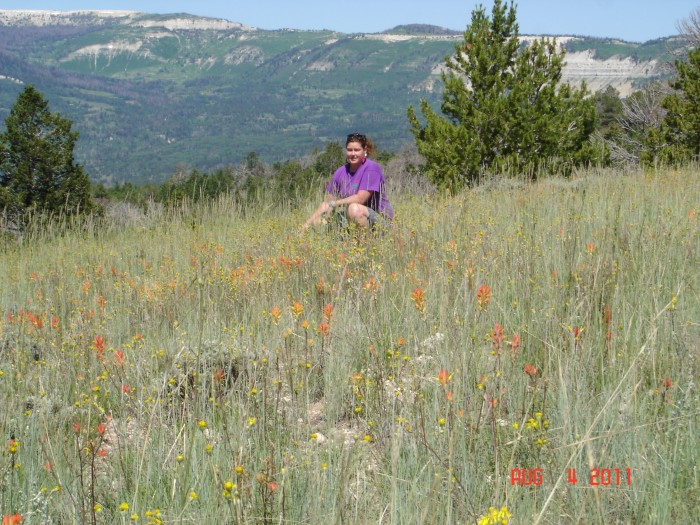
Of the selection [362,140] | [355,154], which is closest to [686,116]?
[362,140]

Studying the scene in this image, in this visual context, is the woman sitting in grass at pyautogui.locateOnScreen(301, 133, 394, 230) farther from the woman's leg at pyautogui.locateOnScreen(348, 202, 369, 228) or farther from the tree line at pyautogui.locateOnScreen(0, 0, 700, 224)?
the tree line at pyautogui.locateOnScreen(0, 0, 700, 224)

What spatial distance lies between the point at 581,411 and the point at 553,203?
373 centimetres

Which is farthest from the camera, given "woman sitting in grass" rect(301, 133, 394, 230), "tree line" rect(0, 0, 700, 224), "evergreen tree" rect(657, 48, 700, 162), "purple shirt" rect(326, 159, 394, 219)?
"evergreen tree" rect(657, 48, 700, 162)

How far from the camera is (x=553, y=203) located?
535 centimetres

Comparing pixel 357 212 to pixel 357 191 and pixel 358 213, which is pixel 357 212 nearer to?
pixel 358 213

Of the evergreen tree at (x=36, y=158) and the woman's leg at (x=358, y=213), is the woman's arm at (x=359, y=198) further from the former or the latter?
the evergreen tree at (x=36, y=158)

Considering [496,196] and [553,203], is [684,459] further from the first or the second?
[496,196]

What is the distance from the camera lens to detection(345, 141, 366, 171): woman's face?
244 inches

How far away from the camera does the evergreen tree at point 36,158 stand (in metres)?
22.9

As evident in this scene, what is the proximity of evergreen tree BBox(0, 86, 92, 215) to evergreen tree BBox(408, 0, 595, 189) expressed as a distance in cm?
1463

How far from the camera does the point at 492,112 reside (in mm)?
12180

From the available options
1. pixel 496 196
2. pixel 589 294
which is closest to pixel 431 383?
pixel 589 294

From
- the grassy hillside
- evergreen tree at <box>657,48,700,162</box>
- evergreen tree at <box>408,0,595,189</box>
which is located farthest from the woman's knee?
evergreen tree at <box>657,48,700,162</box>

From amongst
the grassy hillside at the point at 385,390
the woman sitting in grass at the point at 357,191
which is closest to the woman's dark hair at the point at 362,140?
the woman sitting in grass at the point at 357,191
